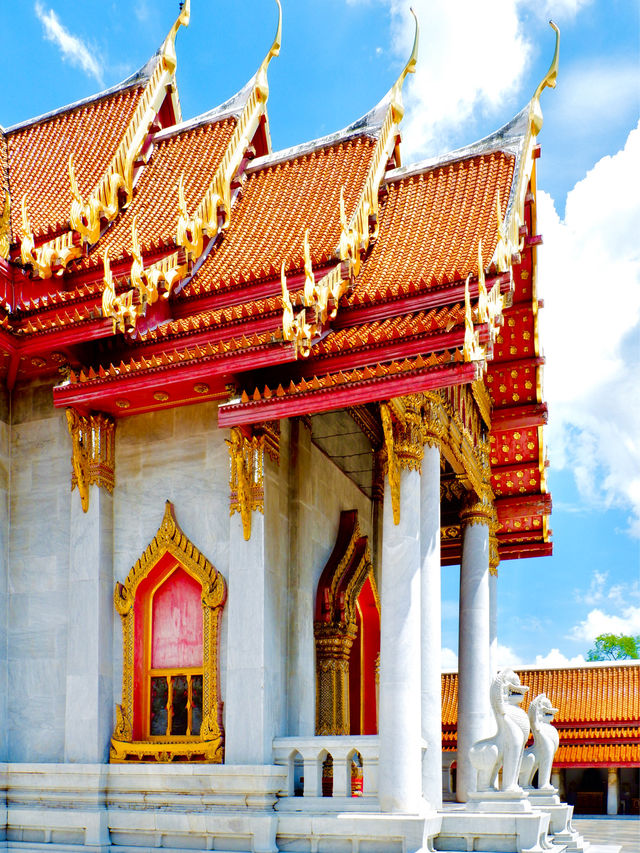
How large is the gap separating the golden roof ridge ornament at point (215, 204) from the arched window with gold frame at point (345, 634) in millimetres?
3968

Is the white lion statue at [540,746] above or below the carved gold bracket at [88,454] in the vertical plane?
below

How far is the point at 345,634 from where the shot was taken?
44.2 feet

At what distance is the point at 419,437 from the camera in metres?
12.1

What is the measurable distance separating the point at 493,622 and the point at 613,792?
34.3 feet

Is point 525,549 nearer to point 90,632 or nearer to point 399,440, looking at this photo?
point 399,440

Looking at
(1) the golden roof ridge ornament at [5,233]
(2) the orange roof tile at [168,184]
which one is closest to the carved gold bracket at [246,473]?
(2) the orange roof tile at [168,184]

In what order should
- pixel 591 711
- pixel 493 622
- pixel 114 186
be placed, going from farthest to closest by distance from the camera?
pixel 591 711 → pixel 493 622 → pixel 114 186

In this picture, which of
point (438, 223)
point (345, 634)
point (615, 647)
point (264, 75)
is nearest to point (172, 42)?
point (264, 75)

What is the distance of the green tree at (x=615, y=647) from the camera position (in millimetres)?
63219

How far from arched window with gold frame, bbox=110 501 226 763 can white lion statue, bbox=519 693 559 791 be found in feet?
14.9

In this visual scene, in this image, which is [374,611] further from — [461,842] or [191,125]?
[191,125]

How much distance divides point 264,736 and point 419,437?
11.9 ft

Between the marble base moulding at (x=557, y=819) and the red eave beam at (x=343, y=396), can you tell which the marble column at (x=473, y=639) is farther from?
the red eave beam at (x=343, y=396)

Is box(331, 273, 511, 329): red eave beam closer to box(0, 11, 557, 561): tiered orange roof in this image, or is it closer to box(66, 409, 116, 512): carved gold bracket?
box(0, 11, 557, 561): tiered orange roof
